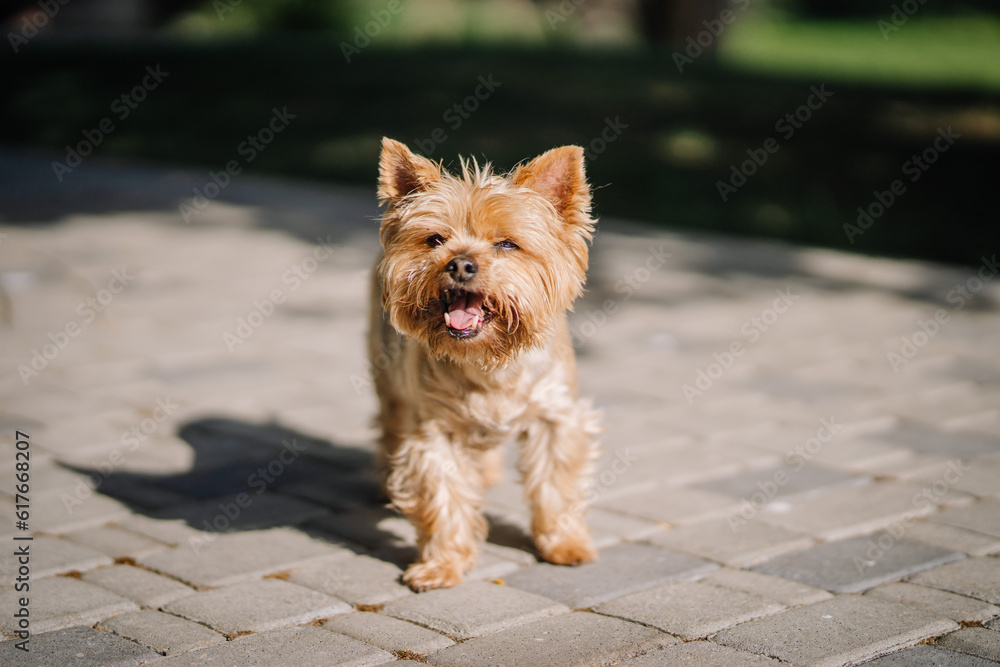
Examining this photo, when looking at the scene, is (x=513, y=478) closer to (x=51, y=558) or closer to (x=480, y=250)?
(x=480, y=250)

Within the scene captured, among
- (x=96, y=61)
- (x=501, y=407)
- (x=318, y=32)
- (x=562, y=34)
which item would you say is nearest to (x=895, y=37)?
(x=562, y=34)

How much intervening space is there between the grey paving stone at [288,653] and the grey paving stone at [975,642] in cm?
171

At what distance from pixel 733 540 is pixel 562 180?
5.20 feet

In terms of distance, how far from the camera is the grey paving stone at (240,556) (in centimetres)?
372

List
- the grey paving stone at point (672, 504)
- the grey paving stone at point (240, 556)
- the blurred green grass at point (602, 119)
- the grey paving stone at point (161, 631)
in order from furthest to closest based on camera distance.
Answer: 1. the blurred green grass at point (602, 119)
2. the grey paving stone at point (672, 504)
3. the grey paving stone at point (240, 556)
4. the grey paving stone at point (161, 631)

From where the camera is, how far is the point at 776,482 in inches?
184

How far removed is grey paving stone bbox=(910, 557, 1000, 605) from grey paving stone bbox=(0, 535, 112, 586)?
3.00 m

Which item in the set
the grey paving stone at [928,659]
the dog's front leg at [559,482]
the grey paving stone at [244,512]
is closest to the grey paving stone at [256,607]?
the grey paving stone at [244,512]

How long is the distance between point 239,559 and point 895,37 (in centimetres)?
3304

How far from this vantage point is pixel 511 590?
3.66 meters

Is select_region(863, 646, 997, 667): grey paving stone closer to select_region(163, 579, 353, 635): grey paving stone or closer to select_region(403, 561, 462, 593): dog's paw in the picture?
select_region(403, 561, 462, 593): dog's paw

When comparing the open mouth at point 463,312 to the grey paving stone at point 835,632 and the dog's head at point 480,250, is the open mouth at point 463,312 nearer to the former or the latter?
the dog's head at point 480,250

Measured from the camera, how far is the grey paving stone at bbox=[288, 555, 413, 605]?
11.8ft

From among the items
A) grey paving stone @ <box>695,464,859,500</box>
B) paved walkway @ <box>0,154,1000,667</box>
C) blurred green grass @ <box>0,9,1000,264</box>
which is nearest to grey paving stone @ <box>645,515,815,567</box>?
paved walkway @ <box>0,154,1000,667</box>
